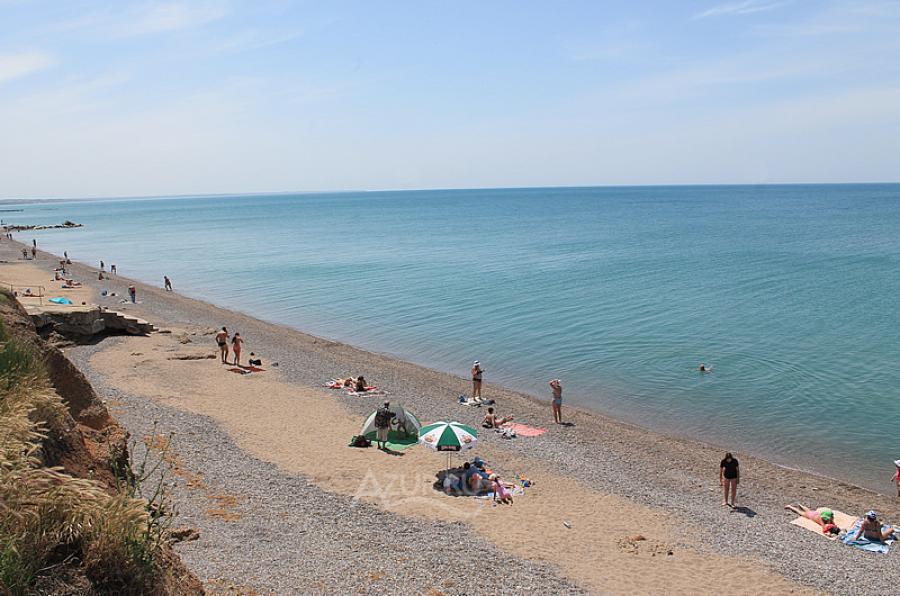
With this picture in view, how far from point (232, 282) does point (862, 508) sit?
168 ft

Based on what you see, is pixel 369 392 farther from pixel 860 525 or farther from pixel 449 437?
pixel 860 525

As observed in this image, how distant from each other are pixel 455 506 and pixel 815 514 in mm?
8374

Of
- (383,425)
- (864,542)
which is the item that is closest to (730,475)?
(864,542)

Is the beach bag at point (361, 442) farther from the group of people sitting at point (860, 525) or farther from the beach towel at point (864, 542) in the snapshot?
the beach towel at point (864, 542)

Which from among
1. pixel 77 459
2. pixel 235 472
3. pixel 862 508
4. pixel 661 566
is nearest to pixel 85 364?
pixel 235 472

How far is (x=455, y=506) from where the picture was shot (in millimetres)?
14391

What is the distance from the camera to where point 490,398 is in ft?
80.9

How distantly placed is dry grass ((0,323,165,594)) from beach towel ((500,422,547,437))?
1595 centimetres

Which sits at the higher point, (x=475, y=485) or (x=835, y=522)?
(x=475, y=485)

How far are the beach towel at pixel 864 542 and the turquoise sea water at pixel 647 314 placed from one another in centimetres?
456

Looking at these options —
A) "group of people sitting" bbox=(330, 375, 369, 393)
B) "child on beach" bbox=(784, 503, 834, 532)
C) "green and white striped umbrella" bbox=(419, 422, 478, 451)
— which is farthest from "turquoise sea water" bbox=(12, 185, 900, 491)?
"green and white striped umbrella" bbox=(419, 422, 478, 451)

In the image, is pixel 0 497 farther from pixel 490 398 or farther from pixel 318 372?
pixel 318 372

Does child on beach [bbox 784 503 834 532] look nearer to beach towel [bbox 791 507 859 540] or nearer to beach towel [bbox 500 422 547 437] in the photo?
beach towel [bbox 791 507 859 540]

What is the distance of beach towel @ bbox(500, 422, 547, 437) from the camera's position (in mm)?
20188
